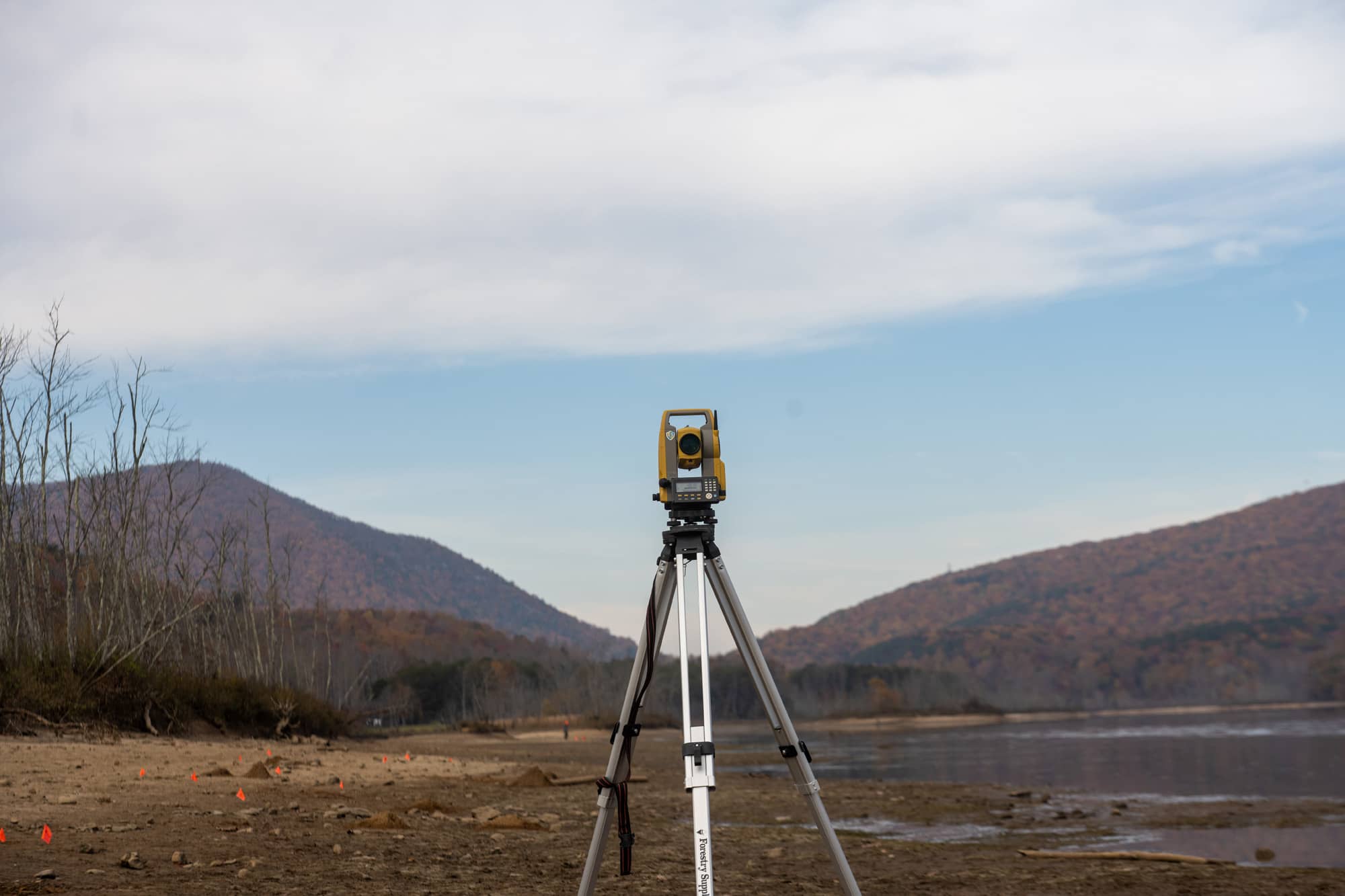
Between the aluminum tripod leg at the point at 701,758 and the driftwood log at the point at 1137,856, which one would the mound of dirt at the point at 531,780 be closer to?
the driftwood log at the point at 1137,856

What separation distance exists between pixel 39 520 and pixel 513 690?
184 feet

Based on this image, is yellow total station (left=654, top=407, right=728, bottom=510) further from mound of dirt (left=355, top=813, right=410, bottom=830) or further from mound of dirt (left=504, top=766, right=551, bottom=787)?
mound of dirt (left=504, top=766, right=551, bottom=787)

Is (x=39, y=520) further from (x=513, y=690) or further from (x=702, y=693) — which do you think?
(x=513, y=690)

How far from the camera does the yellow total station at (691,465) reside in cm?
477

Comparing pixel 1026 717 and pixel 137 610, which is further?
pixel 1026 717

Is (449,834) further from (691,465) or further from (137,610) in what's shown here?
(137,610)

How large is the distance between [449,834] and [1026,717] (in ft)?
351

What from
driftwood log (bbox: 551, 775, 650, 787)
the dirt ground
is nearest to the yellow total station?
the dirt ground

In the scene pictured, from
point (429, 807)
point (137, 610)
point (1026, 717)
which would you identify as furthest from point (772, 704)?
point (1026, 717)

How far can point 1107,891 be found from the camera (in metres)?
7.97

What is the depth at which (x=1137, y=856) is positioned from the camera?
969cm

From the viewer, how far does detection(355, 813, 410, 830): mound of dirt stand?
937 cm

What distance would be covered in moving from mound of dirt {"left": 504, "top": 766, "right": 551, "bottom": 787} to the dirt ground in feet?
0.41

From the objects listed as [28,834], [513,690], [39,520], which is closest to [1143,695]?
[513,690]
